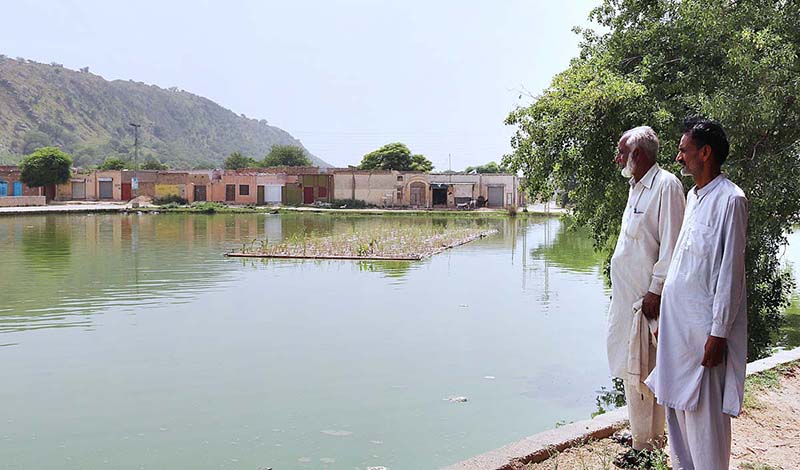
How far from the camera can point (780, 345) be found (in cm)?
927

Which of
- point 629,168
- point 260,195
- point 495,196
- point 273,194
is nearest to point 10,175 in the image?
point 260,195

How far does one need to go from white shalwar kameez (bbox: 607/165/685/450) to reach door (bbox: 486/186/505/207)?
52.5 metres

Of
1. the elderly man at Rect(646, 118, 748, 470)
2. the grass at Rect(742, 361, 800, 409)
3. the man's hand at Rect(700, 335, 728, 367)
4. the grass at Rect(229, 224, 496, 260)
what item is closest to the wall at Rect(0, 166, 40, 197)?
the grass at Rect(229, 224, 496, 260)

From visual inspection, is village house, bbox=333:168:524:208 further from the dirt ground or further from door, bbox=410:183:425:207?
the dirt ground

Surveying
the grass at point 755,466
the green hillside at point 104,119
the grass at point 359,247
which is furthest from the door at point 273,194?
the green hillside at point 104,119

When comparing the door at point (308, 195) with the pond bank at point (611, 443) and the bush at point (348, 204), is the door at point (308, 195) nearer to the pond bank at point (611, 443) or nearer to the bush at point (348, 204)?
the bush at point (348, 204)

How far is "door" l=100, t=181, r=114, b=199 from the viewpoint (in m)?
58.8

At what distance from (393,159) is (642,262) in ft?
213

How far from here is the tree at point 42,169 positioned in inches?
2130

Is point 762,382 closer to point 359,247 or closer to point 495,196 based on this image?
point 359,247

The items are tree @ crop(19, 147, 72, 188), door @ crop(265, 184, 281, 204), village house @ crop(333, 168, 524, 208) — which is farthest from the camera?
door @ crop(265, 184, 281, 204)

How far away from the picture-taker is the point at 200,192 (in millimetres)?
57938

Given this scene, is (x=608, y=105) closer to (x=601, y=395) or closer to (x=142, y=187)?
(x=601, y=395)

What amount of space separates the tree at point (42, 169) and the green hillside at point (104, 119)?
53.4 m
